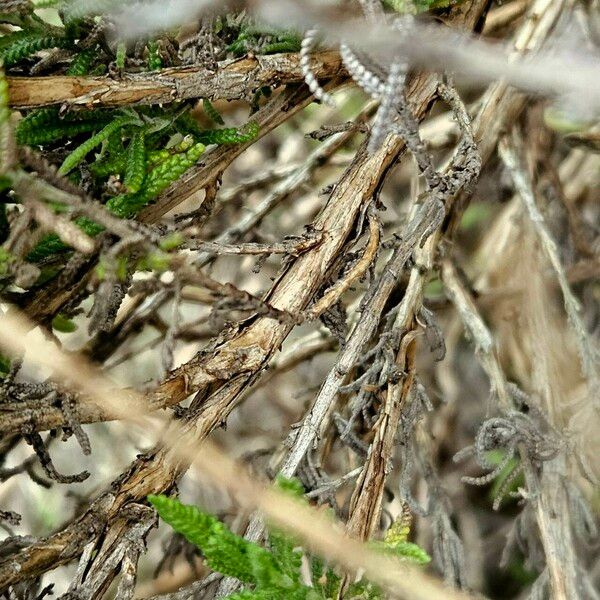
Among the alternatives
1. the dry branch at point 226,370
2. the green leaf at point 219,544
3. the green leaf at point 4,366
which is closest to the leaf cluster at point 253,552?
the green leaf at point 219,544

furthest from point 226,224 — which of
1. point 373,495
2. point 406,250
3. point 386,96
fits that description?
point 386,96

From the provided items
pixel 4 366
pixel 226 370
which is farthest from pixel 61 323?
pixel 226 370

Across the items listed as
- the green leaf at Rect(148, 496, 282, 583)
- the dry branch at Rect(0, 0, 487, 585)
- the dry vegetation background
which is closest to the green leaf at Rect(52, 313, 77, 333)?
the dry vegetation background

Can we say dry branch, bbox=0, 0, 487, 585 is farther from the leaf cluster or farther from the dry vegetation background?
the leaf cluster

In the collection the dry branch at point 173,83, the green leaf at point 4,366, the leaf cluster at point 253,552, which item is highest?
the dry branch at point 173,83

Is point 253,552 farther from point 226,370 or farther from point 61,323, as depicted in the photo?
point 61,323

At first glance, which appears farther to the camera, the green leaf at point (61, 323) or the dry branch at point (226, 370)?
the green leaf at point (61, 323)

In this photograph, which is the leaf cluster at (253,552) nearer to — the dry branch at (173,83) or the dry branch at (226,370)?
the dry branch at (226,370)

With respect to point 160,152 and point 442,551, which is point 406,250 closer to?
point 160,152
